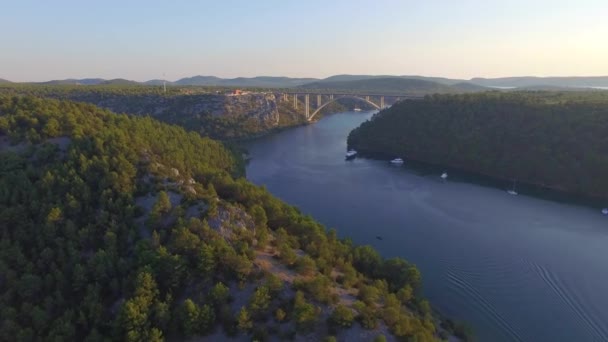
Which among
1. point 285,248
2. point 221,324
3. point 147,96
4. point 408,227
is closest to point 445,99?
point 408,227

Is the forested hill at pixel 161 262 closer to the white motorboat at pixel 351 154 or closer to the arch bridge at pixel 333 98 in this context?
the white motorboat at pixel 351 154

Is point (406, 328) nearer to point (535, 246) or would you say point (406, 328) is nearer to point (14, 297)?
point (14, 297)

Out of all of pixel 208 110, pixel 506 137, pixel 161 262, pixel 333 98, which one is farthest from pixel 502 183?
pixel 333 98

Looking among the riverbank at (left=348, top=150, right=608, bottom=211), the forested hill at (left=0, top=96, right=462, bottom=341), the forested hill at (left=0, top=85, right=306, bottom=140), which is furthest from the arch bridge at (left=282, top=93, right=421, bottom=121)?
the forested hill at (left=0, top=96, right=462, bottom=341)

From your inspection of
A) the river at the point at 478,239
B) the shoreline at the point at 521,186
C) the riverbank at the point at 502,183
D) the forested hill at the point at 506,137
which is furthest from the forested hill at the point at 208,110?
the shoreline at the point at 521,186

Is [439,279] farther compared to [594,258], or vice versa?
[594,258]
